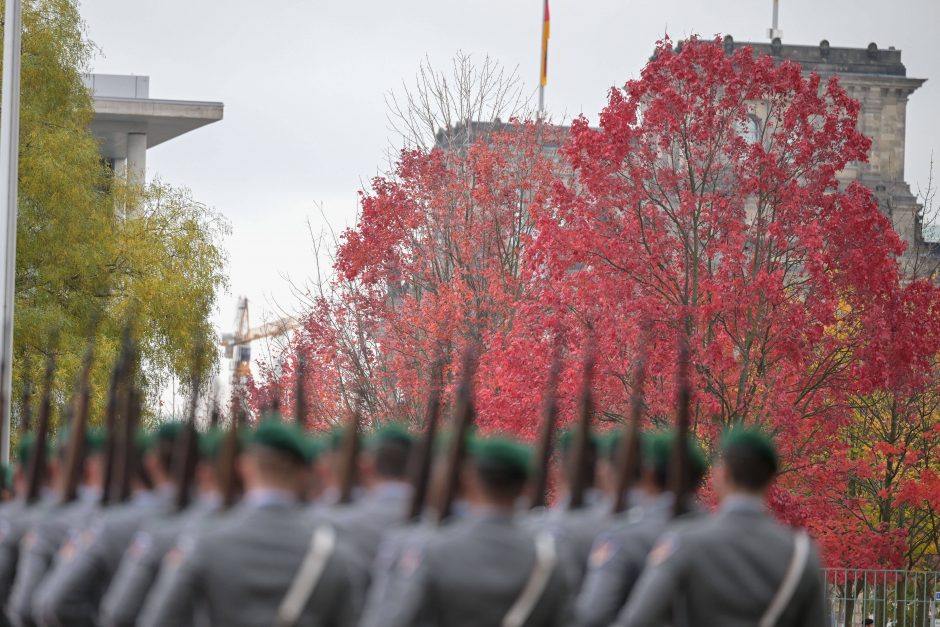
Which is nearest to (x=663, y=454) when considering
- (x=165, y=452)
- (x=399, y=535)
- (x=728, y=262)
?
(x=399, y=535)

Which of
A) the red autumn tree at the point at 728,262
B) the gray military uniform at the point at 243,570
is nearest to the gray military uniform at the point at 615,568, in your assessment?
the gray military uniform at the point at 243,570

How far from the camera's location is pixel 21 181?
24.8m

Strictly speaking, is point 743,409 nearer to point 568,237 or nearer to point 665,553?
point 568,237

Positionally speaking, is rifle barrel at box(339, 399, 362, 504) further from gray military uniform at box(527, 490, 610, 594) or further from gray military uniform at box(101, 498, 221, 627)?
gray military uniform at box(101, 498, 221, 627)

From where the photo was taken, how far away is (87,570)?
22.5 feet

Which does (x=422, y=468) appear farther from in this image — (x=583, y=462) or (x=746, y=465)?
(x=746, y=465)

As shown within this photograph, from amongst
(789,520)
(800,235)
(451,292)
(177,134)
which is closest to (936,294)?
(800,235)

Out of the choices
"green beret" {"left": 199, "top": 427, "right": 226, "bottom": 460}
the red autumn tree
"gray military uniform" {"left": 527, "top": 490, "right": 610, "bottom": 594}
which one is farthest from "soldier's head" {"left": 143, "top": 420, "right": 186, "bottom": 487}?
the red autumn tree

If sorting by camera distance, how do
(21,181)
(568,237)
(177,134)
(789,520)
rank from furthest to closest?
(177,134), (21,181), (568,237), (789,520)

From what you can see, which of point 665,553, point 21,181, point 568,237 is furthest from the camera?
point 21,181

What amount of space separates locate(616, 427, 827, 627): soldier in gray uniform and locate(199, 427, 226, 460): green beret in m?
2.34

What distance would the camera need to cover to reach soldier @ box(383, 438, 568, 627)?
5.68 meters

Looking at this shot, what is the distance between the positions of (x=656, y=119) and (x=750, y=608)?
14.2 metres

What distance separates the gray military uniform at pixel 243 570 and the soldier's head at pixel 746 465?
1.54 meters
